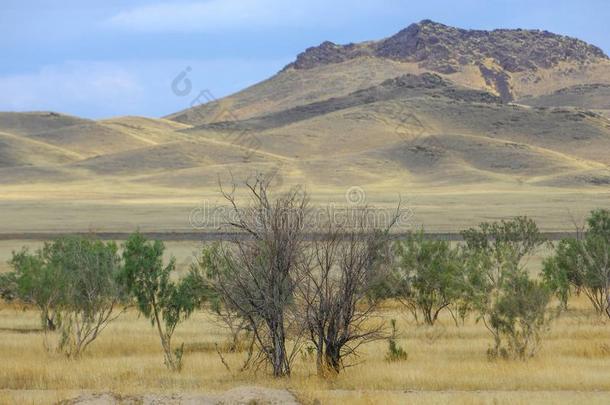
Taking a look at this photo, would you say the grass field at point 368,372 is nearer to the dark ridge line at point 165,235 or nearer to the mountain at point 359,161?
the dark ridge line at point 165,235

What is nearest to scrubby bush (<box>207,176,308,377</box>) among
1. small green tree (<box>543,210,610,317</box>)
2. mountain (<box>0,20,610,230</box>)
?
small green tree (<box>543,210,610,317</box>)

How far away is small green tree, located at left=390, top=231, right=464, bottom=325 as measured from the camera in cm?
2577

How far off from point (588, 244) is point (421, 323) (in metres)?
5.63

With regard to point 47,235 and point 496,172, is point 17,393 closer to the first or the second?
point 47,235

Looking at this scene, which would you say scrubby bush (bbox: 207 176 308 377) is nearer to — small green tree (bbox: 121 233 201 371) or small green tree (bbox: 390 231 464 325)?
small green tree (bbox: 121 233 201 371)

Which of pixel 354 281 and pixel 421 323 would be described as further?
pixel 421 323

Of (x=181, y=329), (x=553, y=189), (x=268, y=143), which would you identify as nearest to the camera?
(x=181, y=329)

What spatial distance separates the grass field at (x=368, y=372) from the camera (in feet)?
46.4

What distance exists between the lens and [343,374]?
1622cm

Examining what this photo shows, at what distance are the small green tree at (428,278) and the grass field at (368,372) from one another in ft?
6.89

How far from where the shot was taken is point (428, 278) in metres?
26.2

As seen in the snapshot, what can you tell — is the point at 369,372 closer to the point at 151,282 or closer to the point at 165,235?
the point at 151,282

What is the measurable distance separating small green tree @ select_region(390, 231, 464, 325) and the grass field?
2099 millimetres

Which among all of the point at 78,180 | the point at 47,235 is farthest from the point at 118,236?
the point at 78,180
